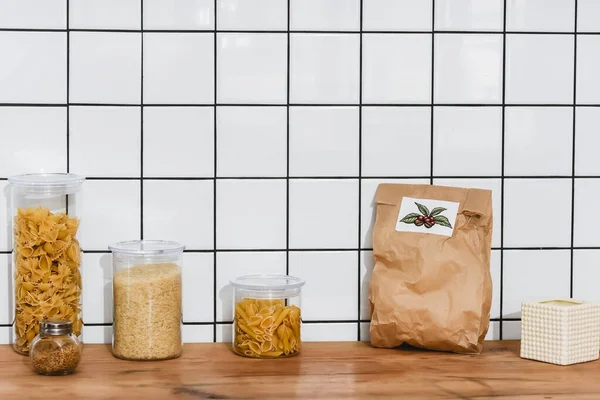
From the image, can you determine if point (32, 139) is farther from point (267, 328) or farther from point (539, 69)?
point (539, 69)

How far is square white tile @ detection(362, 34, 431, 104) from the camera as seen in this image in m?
1.57

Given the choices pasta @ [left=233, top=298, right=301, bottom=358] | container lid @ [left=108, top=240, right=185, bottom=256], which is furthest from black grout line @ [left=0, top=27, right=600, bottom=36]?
pasta @ [left=233, top=298, right=301, bottom=358]

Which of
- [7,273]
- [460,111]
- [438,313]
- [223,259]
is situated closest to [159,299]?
[223,259]

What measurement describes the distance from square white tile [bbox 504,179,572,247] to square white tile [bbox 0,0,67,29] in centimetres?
90

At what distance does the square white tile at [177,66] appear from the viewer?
1.54 m

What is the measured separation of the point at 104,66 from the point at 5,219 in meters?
0.34

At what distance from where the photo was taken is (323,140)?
5.16ft

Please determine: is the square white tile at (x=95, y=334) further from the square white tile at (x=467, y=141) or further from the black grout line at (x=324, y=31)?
the square white tile at (x=467, y=141)

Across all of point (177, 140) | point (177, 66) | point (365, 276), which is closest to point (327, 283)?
point (365, 276)

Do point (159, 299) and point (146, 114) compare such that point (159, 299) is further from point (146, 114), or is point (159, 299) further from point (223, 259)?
point (146, 114)

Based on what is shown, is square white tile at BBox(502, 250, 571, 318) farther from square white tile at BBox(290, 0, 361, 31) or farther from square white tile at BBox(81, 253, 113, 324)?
square white tile at BBox(81, 253, 113, 324)

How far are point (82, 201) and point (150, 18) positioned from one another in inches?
14.3

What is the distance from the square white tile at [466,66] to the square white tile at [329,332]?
47cm

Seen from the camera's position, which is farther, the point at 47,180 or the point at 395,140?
the point at 395,140
